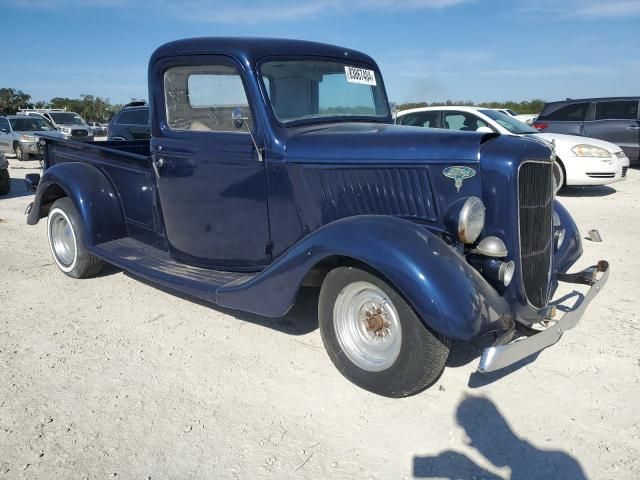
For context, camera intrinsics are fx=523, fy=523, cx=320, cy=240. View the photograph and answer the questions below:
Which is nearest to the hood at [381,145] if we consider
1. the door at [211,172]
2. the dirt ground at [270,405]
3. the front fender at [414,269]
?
the door at [211,172]

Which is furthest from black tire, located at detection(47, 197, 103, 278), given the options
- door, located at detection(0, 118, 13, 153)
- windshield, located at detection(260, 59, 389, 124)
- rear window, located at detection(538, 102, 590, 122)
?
door, located at detection(0, 118, 13, 153)

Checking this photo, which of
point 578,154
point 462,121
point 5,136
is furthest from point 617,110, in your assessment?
point 5,136

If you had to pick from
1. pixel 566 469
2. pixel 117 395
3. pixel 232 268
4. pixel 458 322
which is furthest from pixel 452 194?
pixel 117 395

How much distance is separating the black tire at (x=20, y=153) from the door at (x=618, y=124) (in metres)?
15.4

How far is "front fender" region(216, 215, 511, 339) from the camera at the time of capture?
2424 mm

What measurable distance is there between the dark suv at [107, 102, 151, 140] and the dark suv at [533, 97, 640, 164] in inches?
391

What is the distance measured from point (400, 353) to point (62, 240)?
372 centimetres

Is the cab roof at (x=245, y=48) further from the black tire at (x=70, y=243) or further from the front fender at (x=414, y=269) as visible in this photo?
the black tire at (x=70, y=243)

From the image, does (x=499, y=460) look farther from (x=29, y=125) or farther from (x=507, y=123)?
(x=29, y=125)

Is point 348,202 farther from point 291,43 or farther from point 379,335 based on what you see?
point 291,43

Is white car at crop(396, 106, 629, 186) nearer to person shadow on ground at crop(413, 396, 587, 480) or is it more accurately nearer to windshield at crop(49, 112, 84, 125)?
person shadow on ground at crop(413, 396, 587, 480)

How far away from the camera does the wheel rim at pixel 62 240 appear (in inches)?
193

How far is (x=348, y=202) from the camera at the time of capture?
3219mm

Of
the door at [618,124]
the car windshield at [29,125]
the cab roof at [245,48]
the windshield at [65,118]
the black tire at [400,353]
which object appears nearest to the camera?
the black tire at [400,353]
